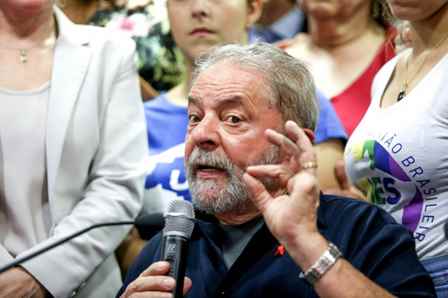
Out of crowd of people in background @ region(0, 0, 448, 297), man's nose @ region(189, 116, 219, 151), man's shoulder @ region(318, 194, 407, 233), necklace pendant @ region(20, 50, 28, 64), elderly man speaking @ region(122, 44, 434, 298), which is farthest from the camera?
necklace pendant @ region(20, 50, 28, 64)

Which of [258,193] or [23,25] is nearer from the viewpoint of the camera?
[258,193]

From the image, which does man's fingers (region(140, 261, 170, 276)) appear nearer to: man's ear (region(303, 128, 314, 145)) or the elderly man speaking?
the elderly man speaking

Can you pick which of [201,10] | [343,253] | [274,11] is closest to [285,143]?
[343,253]

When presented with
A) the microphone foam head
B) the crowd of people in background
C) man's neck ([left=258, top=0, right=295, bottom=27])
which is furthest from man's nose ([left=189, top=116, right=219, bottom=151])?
man's neck ([left=258, top=0, right=295, bottom=27])

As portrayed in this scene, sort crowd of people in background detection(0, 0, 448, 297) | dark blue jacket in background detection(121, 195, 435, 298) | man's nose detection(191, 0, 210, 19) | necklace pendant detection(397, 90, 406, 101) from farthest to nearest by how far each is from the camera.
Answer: man's nose detection(191, 0, 210, 19)
necklace pendant detection(397, 90, 406, 101)
crowd of people in background detection(0, 0, 448, 297)
dark blue jacket in background detection(121, 195, 435, 298)

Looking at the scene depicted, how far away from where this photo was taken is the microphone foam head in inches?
85.2

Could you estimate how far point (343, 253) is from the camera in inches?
93.4

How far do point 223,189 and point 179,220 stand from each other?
0.33 metres

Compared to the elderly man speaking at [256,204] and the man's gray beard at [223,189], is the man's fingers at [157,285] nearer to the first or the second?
the elderly man speaking at [256,204]

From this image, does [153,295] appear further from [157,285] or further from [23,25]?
[23,25]

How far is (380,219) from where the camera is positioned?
2439mm

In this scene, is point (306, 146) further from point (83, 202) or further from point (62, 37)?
point (62, 37)

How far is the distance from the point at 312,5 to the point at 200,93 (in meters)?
1.16

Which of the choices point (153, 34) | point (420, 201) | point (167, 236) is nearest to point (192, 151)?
point (167, 236)
